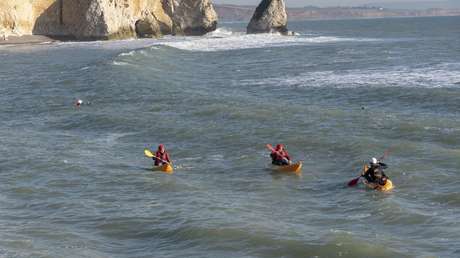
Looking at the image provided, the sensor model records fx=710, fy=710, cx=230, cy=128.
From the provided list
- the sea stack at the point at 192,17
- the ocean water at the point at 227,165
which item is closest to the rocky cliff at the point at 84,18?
the sea stack at the point at 192,17

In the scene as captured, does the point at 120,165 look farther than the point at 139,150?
No

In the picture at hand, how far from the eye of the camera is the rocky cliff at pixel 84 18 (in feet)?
293

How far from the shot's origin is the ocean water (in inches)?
680

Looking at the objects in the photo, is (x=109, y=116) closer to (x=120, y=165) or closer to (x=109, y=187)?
(x=120, y=165)

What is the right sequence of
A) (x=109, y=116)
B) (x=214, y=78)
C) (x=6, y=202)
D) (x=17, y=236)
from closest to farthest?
(x=17, y=236)
(x=6, y=202)
(x=109, y=116)
(x=214, y=78)

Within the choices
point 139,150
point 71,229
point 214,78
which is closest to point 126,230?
point 71,229

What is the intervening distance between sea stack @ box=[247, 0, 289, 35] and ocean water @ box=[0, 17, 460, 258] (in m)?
74.6

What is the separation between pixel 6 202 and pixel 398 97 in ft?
80.0

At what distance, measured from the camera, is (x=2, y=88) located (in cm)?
4681

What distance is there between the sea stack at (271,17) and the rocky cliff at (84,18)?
62.3ft

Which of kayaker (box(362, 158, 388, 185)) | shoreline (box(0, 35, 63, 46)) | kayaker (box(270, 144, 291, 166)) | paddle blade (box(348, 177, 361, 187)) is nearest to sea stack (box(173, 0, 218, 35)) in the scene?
shoreline (box(0, 35, 63, 46))

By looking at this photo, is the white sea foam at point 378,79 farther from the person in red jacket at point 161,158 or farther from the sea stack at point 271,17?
the sea stack at point 271,17

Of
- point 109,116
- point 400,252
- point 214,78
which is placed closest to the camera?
point 400,252

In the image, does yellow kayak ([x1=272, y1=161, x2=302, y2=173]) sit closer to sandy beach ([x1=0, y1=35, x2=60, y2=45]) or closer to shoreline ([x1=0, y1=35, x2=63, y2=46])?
shoreline ([x1=0, y1=35, x2=63, y2=46])
